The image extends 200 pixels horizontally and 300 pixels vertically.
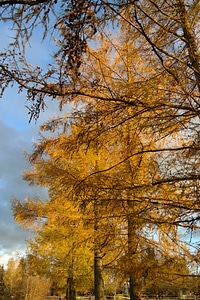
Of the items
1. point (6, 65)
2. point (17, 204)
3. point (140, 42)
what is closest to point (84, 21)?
point (6, 65)

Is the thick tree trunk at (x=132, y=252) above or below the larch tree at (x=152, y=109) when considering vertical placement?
below

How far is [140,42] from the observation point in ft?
14.9

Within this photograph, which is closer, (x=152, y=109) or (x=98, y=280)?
(x=152, y=109)

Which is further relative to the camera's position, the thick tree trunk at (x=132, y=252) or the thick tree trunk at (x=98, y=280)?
the thick tree trunk at (x=98, y=280)

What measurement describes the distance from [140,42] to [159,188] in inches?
78.6

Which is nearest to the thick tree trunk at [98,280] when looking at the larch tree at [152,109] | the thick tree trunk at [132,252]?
the thick tree trunk at [132,252]

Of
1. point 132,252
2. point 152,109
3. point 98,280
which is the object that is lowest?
point 98,280

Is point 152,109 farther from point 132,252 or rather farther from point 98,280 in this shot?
point 98,280

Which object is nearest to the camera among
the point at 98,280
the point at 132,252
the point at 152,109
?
the point at 152,109

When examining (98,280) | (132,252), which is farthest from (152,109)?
(98,280)

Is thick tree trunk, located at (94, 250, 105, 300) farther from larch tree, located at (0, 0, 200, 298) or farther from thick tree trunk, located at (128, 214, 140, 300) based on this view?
Answer: larch tree, located at (0, 0, 200, 298)

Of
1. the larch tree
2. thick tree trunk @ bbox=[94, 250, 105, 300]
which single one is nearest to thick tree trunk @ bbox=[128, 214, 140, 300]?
the larch tree

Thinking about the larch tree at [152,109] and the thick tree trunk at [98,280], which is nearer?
the larch tree at [152,109]

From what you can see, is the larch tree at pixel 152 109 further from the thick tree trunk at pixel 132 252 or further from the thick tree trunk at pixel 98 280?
the thick tree trunk at pixel 98 280
